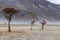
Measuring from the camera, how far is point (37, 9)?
34.3 ft

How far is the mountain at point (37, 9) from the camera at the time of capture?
10105 mm

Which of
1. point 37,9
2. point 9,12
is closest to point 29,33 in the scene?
point 9,12

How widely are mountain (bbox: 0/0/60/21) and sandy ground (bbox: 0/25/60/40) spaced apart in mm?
753

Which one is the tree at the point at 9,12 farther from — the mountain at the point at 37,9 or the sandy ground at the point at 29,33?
the mountain at the point at 37,9

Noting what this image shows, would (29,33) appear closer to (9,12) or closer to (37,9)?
(9,12)

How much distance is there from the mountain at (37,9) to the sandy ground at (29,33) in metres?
0.75

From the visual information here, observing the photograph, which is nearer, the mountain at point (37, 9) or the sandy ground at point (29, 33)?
the sandy ground at point (29, 33)

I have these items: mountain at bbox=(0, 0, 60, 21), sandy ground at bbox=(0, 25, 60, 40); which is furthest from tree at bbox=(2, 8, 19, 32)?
mountain at bbox=(0, 0, 60, 21)

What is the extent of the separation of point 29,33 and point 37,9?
2.16 m

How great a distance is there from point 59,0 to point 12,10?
3.06 m

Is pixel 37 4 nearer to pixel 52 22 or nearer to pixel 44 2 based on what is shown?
pixel 44 2

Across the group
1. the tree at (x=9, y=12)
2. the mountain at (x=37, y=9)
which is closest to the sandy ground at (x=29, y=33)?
the tree at (x=9, y=12)

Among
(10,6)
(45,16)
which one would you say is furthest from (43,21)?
(10,6)

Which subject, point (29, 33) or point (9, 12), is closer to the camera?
point (29, 33)
